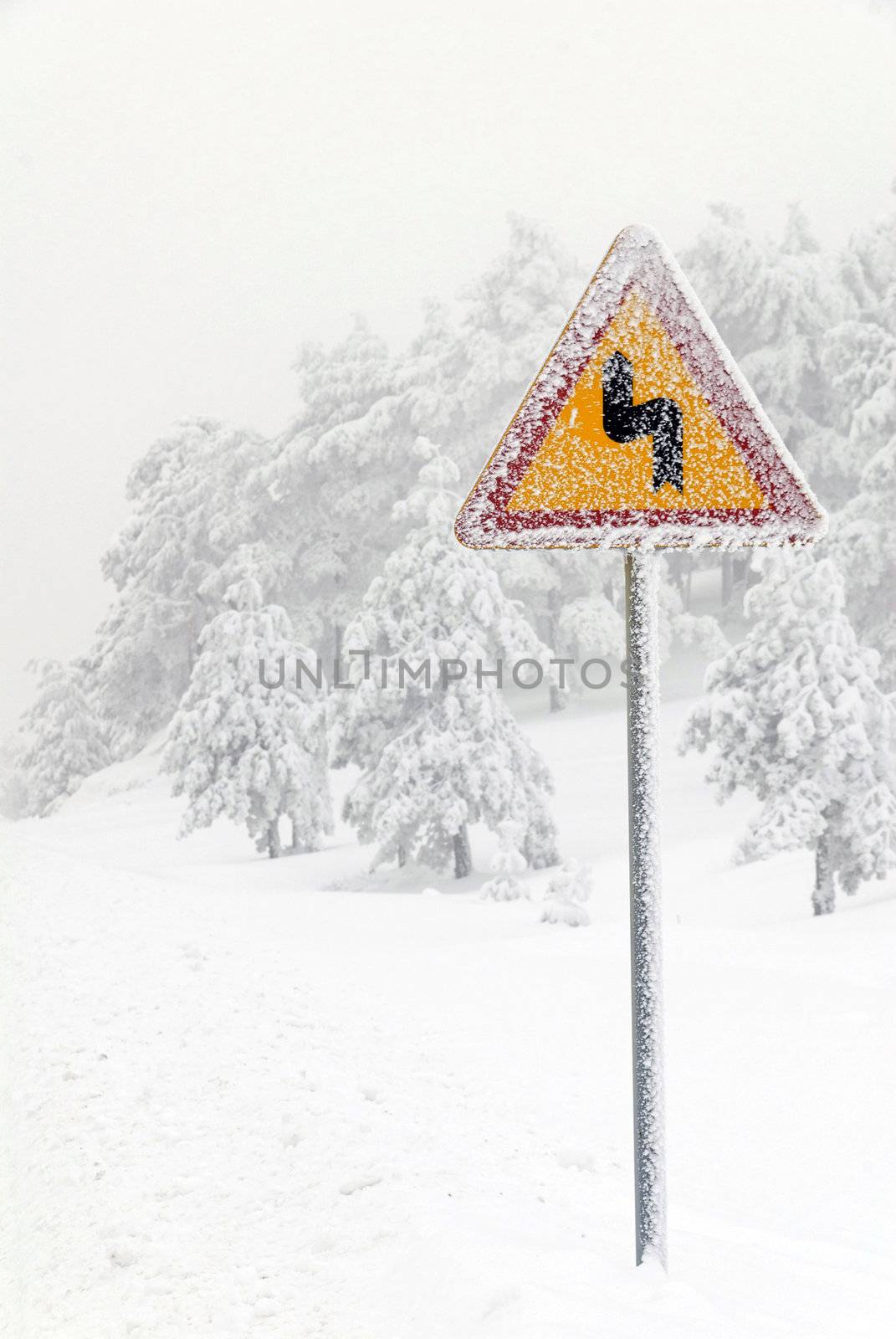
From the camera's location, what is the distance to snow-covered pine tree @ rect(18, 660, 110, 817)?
37.1 metres

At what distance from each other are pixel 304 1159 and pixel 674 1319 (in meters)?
1.78

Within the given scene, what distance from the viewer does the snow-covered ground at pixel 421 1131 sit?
299 cm

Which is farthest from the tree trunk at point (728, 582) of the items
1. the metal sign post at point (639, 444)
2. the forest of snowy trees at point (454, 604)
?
the metal sign post at point (639, 444)

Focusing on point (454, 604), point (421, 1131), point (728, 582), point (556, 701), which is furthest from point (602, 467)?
point (728, 582)

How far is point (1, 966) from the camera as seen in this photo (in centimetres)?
731

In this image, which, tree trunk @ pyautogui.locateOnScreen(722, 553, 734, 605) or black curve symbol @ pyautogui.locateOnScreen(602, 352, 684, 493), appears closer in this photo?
black curve symbol @ pyautogui.locateOnScreen(602, 352, 684, 493)

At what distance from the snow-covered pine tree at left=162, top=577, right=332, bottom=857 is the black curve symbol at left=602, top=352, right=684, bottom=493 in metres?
20.1

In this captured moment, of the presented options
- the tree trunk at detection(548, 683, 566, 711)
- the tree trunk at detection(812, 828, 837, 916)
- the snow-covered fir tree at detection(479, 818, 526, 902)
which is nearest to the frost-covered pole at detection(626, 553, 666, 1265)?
the tree trunk at detection(812, 828, 837, 916)

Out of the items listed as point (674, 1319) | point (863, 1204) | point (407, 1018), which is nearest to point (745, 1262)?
point (674, 1319)

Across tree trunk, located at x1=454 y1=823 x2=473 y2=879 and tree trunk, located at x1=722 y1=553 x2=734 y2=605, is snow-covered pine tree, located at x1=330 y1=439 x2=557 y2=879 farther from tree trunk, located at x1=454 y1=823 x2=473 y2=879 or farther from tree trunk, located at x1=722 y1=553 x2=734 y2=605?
tree trunk, located at x1=722 y1=553 x2=734 y2=605

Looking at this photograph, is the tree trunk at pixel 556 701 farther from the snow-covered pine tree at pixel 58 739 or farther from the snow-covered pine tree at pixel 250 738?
the snow-covered pine tree at pixel 58 739

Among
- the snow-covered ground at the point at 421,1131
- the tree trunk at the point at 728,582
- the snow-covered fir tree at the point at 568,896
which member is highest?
the tree trunk at the point at 728,582

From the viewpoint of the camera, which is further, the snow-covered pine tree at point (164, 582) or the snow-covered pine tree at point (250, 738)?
the snow-covered pine tree at point (164, 582)

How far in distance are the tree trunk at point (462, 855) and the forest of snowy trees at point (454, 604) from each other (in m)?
0.06
